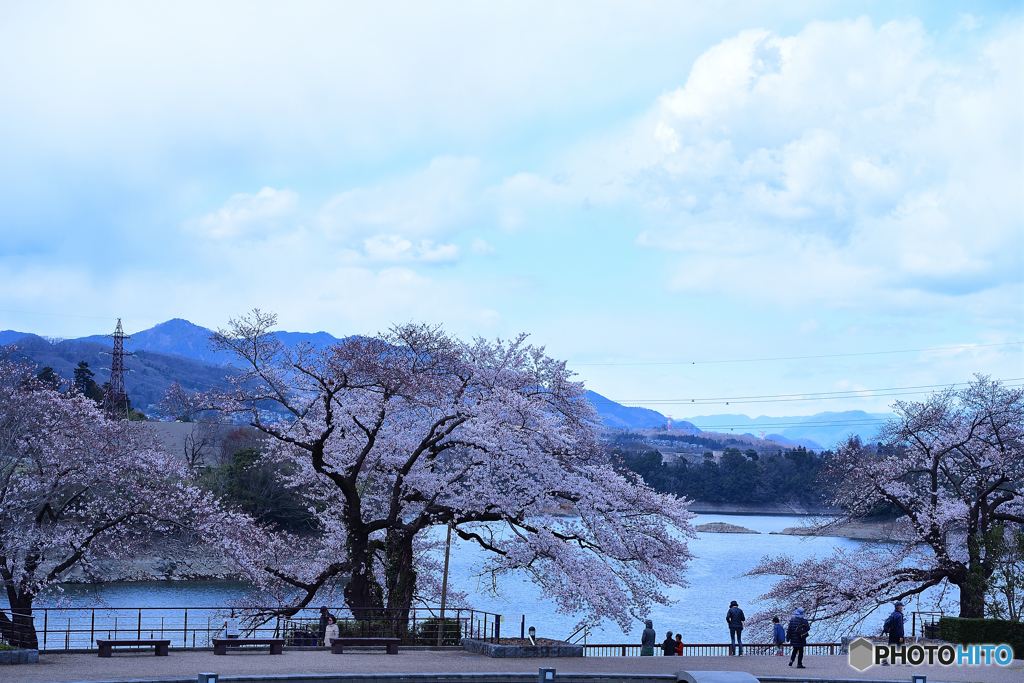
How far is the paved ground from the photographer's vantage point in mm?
18578

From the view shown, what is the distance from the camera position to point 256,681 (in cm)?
1756

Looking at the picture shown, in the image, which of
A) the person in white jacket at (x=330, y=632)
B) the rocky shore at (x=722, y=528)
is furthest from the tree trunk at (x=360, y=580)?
the rocky shore at (x=722, y=528)

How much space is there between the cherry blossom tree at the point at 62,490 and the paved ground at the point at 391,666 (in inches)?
196

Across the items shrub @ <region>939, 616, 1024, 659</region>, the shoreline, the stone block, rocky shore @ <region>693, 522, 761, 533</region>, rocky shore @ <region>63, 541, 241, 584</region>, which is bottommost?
rocky shore @ <region>693, 522, 761, 533</region>

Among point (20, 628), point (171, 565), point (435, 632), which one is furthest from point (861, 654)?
point (171, 565)

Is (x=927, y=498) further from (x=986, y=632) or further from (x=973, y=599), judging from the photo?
(x=986, y=632)

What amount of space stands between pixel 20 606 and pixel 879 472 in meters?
29.7

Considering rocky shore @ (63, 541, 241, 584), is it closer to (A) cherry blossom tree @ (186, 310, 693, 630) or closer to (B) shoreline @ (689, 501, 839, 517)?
(A) cherry blossom tree @ (186, 310, 693, 630)

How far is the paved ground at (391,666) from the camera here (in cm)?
1858

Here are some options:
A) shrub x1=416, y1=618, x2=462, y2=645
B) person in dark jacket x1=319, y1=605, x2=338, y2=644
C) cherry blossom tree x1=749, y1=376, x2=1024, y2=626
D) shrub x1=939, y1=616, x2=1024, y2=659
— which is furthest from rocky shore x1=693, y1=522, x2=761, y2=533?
person in dark jacket x1=319, y1=605, x2=338, y2=644

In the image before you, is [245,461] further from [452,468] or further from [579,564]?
[579,564]

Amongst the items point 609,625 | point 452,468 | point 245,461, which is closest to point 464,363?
point 452,468

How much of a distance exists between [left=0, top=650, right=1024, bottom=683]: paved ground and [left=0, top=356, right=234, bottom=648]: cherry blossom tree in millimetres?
4970

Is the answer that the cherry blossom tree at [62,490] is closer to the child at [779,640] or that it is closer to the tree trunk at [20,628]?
the tree trunk at [20,628]
